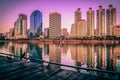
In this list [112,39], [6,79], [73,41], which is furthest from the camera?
[73,41]

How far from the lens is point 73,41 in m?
177

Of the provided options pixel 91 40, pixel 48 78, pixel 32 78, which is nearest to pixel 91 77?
Answer: pixel 48 78

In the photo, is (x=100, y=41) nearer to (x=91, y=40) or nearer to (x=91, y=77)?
(x=91, y=40)

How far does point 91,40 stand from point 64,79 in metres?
160

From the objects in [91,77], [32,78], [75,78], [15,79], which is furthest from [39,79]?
[91,77]

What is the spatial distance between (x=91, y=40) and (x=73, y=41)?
21786mm

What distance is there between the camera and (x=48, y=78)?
7848mm

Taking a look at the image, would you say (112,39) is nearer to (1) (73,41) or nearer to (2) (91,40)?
(2) (91,40)

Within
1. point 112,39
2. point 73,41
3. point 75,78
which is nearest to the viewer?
point 75,78

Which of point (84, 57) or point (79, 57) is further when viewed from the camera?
point (79, 57)

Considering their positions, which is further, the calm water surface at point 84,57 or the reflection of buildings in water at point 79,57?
the reflection of buildings in water at point 79,57

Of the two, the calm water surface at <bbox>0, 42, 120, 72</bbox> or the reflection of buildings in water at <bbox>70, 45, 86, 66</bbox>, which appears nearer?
the calm water surface at <bbox>0, 42, 120, 72</bbox>

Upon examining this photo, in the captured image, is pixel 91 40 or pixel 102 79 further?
pixel 91 40

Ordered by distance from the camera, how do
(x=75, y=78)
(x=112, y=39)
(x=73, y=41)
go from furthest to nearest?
A: (x=73, y=41)
(x=112, y=39)
(x=75, y=78)
